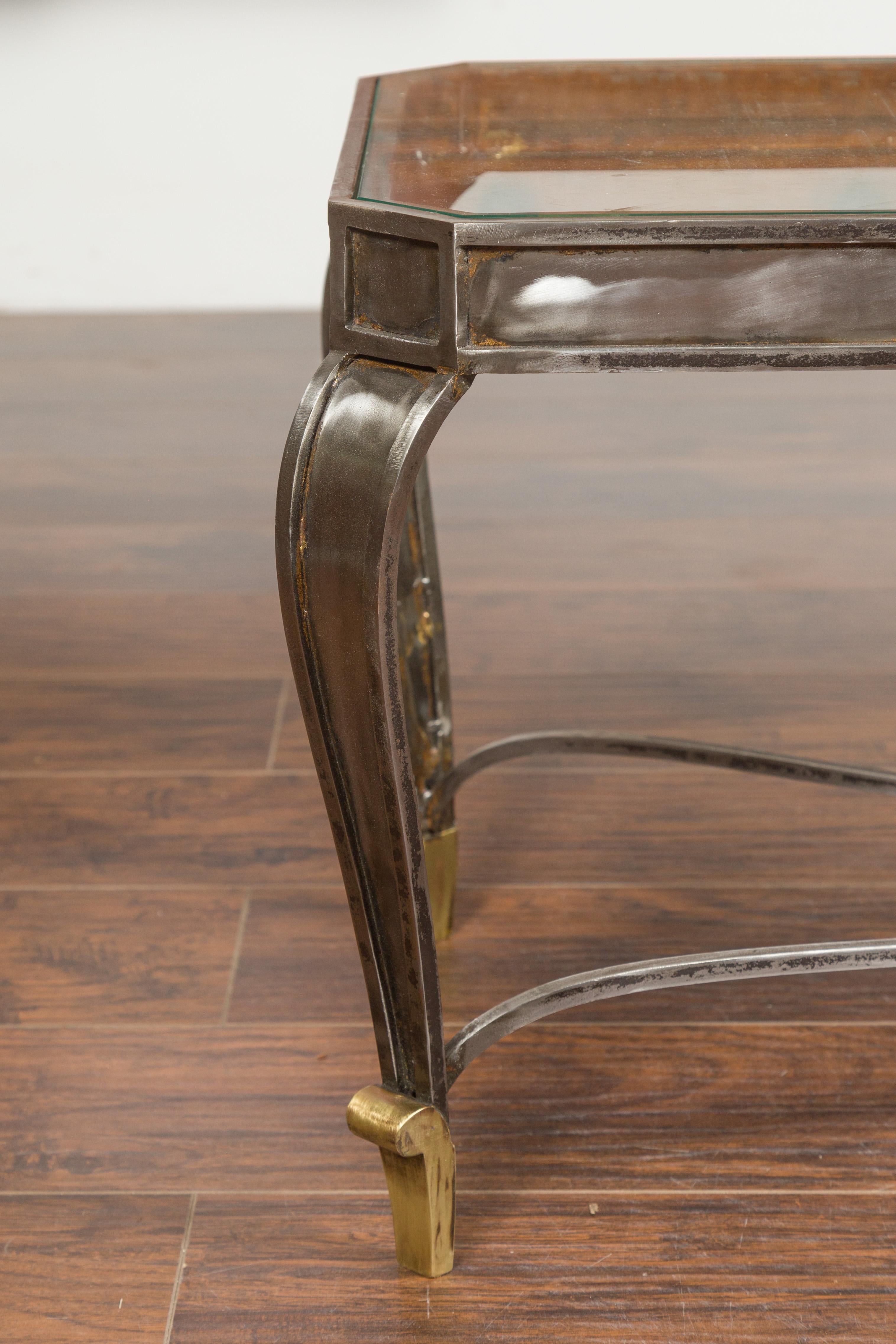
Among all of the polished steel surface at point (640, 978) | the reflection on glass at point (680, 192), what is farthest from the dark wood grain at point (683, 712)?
the reflection on glass at point (680, 192)

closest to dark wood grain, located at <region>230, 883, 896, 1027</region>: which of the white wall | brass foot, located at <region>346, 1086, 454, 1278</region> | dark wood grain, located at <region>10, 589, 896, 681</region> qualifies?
brass foot, located at <region>346, 1086, 454, 1278</region>

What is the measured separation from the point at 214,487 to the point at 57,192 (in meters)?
1.28

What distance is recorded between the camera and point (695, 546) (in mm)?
1905

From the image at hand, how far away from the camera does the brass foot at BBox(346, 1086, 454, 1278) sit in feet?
2.65

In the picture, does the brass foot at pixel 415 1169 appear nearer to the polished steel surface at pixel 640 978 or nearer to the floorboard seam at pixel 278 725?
the polished steel surface at pixel 640 978

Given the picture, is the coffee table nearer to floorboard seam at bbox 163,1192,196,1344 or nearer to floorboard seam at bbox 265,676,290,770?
floorboard seam at bbox 163,1192,196,1344

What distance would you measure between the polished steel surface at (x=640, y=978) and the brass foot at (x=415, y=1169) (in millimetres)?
35

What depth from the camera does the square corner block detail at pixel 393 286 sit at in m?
0.65

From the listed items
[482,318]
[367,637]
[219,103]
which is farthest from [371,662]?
[219,103]

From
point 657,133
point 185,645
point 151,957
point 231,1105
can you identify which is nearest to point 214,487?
point 185,645

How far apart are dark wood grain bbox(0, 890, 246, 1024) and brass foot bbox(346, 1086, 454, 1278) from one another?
286mm

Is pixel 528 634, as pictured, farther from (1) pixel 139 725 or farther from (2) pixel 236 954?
(2) pixel 236 954

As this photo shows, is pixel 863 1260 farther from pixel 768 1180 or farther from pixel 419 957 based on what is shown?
pixel 419 957

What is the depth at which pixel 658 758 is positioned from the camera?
118 centimetres
